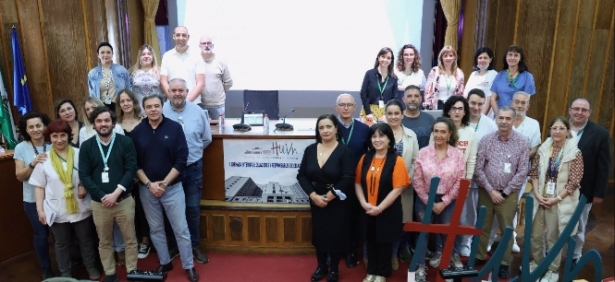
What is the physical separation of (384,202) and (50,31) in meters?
4.12

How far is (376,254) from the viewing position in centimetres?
337

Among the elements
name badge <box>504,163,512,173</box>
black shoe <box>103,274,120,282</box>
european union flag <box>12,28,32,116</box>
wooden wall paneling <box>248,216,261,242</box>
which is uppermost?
european union flag <box>12,28,32,116</box>

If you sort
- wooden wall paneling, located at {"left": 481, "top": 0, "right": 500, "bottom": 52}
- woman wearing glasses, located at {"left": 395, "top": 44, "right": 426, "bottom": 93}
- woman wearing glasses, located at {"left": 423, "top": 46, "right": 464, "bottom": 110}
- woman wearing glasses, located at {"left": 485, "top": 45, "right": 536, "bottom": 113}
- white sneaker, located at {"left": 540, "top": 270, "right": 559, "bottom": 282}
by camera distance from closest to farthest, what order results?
white sneaker, located at {"left": 540, "top": 270, "right": 559, "bottom": 282} < woman wearing glasses, located at {"left": 485, "top": 45, "right": 536, "bottom": 113} < woman wearing glasses, located at {"left": 423, "top": 46, "right": 464, "bottom": 110} < woman wearing glasses, located at {"left": 395, "top": 44, "right": 426, "bottom": 93} < wooden wall paneling, located at {"left": 481, "top": 0, "right": 500, "bottom": 52}

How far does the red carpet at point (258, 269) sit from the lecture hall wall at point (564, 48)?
300 centimetres

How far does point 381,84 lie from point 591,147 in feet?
5.83

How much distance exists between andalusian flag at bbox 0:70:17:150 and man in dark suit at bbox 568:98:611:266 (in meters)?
4.91

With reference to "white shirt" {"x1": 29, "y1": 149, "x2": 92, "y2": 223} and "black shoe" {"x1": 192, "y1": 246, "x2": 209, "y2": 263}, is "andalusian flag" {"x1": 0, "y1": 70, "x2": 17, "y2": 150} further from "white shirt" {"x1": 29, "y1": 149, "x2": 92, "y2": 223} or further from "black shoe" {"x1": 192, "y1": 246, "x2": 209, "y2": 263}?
"black shoe" {"x1": 192, "y1": 246, "x2": 209, "y2": 263}

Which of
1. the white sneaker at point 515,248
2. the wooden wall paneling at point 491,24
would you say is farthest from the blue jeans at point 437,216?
the wooden wall paneling at point 491,24

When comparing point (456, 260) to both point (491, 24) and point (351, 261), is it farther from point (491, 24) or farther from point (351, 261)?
→ point (491, 24)

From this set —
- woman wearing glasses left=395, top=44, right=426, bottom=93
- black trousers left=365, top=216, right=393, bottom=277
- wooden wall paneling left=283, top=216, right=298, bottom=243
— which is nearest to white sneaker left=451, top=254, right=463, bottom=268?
black trousers left=365, top=216, right=393, bottom=277

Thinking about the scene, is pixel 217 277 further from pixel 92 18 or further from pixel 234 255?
pixel 92 18

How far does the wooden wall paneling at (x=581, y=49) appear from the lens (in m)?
5.11

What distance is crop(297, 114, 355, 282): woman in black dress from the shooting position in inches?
123

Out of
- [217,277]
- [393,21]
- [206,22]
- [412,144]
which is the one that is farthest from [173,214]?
[393,21]
